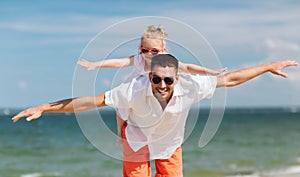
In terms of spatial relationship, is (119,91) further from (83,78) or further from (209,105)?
(209,105)

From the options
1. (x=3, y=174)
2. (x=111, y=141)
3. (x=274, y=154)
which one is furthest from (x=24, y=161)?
(x=111, y=141)

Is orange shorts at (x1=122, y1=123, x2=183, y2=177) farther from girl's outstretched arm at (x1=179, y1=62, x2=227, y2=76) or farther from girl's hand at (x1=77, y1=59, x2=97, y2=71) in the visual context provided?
girl's outstretched arm at (x1=179, y1=62, x2=227, y2=76)

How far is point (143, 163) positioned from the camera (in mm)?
5508

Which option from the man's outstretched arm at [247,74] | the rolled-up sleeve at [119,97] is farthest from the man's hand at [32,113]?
the man's outstretched arm at [247,74]

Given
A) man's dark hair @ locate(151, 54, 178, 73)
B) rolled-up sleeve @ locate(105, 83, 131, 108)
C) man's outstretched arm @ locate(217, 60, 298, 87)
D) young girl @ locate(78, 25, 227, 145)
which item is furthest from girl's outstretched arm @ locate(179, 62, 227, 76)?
rolled-up sleeve @ locate(105, 83, 131, 108)

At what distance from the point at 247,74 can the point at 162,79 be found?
2.63ft

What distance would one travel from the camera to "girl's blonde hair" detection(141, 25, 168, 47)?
5.36 m

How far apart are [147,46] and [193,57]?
446 millimetres

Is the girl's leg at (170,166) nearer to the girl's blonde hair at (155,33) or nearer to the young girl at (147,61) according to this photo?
the young girl at (147,61)

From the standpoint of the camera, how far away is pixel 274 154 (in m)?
20.8

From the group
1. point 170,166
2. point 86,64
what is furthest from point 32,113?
point 170,166

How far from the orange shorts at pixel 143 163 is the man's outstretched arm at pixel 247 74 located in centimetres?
86

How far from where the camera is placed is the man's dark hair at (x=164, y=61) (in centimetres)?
500

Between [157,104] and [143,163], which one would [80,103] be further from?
[143,163]
